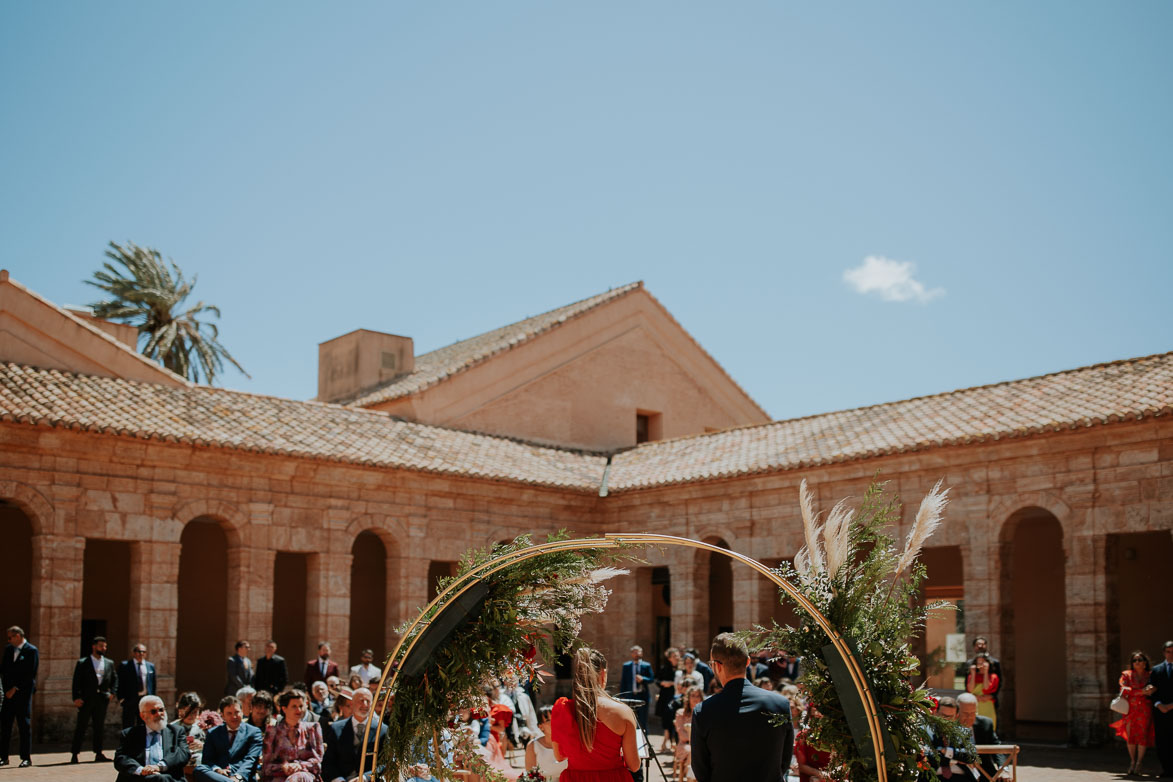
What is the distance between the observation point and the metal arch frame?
6305mm

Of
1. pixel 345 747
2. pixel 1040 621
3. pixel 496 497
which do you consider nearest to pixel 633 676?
pixel 496 497

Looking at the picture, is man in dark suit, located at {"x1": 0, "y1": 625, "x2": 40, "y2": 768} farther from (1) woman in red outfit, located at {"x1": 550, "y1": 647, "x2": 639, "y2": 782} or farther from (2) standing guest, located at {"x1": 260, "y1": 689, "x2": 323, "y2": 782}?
(1) woman in red outfit, located at {"x1": 550, "y1": 647, "x2": 639, "y2": 782}

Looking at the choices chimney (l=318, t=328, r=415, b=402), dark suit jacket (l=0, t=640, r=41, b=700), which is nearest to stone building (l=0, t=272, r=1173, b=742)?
dark suit jacket (l=0, t=640, r=41, b=700)

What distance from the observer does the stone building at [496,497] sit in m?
15.8

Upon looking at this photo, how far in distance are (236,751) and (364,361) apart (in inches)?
724

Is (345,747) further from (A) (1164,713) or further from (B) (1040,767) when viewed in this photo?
(A) (1164,713)

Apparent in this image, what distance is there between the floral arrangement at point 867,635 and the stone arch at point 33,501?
12.3 m

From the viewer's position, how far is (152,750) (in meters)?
9.80

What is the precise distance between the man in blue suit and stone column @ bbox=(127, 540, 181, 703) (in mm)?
7578

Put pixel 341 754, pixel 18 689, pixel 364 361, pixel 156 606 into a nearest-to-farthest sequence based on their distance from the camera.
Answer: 1. pixel 341 754
2. pixel 18 689
3. pixel 156 606
4. pixel 364 361

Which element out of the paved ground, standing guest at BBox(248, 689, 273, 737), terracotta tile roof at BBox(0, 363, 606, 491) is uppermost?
terracotta tile roof at BBox(0, 363, 606, 491)

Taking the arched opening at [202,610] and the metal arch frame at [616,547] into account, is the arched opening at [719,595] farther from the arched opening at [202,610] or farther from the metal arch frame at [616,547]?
the metal arch frame at [616,547]

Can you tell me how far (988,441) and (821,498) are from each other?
3160 mm

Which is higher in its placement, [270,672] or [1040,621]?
[1040,621]
